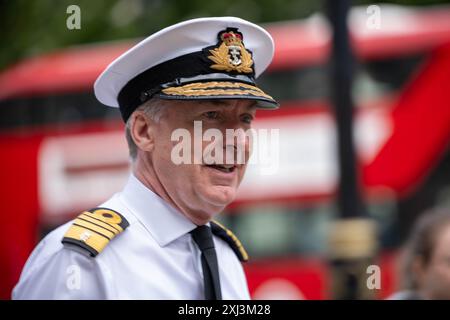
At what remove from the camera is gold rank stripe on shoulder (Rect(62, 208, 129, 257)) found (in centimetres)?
167

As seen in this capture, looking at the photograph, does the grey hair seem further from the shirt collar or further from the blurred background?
the blurred background

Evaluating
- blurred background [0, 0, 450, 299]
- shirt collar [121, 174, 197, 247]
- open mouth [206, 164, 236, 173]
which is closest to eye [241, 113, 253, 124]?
open mouth [206, 164, 236, 173]

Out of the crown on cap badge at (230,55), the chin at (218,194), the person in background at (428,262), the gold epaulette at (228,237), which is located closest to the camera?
the chin at (218,194)

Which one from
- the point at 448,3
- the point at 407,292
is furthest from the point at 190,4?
the point at 407,292

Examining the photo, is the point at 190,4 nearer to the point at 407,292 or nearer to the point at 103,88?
the point at 407,292

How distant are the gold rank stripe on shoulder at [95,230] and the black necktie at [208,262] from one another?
0.17m

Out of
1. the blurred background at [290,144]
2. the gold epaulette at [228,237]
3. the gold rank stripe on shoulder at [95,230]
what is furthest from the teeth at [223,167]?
the blurred background at [290,144]

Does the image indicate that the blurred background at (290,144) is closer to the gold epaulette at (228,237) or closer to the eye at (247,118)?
the gold epaulette at (228,237)

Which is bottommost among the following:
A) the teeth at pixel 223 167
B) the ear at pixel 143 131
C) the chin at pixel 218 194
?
the chin at pixel 218 194

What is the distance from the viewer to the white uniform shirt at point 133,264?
1.64m

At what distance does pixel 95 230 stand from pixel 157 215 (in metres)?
0.16

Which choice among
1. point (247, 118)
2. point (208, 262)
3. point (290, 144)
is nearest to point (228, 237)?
point (208, 262)

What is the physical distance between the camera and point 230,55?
1910 millimetres

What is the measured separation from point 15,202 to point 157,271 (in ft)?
31.2
